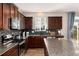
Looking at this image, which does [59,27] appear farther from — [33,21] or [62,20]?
[33,21]

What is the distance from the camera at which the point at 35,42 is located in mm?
8273

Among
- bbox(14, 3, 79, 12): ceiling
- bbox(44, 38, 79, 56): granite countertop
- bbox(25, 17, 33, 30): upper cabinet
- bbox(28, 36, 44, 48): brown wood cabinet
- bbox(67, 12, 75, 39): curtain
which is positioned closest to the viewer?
bbox(44, 38, 79, 56): granite countertop

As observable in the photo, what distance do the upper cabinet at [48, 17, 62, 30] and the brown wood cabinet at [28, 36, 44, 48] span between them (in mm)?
959

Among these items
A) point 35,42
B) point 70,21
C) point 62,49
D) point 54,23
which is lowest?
point 35,42

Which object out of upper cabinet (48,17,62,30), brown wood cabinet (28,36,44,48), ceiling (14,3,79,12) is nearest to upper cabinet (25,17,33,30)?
brown wood cabinet (28,36,44,48)

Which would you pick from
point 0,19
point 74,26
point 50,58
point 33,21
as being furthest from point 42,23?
point 50,58

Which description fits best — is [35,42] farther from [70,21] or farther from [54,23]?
[70,21]

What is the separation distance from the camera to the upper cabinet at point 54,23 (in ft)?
28.0

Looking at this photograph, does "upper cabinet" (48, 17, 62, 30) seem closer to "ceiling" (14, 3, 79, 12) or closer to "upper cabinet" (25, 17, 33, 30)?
"upper cabinet" (25, 17, 33, 30)

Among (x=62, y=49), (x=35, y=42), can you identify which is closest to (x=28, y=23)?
(x=35, y=42)

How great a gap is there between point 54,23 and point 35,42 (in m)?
1.50

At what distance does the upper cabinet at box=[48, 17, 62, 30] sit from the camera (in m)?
8.54

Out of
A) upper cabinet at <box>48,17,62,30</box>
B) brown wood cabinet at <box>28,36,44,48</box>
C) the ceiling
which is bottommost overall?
brown wood cabinet at <box>28,36,44,48</box>

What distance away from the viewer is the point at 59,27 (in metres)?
8.54
